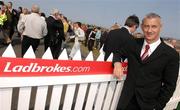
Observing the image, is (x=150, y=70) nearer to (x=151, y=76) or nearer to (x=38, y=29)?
(x=151, y=76)

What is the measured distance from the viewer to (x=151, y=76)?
4.30 meters

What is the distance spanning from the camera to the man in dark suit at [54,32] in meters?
11.6

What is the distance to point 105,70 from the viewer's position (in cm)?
499

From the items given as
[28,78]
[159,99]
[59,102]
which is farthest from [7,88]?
[159,99]

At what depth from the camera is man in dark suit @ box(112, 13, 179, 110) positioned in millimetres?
4203

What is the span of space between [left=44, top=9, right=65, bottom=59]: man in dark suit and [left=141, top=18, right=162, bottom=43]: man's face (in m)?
7.53

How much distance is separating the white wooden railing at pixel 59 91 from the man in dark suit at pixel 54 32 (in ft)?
21.1

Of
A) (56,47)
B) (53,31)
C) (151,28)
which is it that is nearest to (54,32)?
(53,31)

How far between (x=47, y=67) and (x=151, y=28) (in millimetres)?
1165

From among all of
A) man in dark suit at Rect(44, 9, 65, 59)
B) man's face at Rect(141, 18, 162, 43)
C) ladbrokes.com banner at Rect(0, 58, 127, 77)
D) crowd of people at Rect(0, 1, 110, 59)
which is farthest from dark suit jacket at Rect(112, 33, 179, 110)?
man in dark suit at Rect(44, 9, 65, 59)

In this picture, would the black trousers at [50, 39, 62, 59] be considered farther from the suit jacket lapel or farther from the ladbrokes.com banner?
the suit jacket lapel

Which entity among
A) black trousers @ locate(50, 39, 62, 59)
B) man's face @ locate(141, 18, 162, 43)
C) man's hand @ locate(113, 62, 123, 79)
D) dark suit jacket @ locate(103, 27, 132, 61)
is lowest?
black trousers @ locate(50, 39, 62, 59)

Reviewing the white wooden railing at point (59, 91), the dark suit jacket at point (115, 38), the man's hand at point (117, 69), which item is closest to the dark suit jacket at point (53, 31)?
the dark suit jacket at point (115, 38)

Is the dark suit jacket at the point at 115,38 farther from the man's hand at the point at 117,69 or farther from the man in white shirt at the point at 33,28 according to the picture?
the man in white shirt at the point at 33,28
